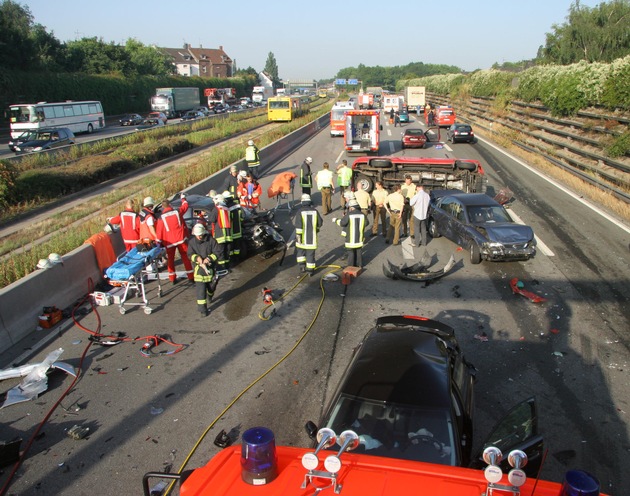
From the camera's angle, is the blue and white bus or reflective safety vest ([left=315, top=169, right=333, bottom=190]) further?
the blue and white bus

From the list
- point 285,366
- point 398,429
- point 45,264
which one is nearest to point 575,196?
point 285,366

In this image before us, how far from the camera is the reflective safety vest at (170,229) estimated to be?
418 inches

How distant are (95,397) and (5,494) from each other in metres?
1.80

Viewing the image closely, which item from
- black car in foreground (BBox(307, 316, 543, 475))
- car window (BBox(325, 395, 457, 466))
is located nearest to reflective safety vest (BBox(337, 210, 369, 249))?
black car in foreground (BBox(307, 316, 543, 475))

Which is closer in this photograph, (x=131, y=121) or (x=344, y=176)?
(x=344, y=176)

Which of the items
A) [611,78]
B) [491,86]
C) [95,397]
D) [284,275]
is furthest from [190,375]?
[491,86]

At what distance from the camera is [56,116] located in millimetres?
40938

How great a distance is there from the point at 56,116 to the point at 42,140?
11441 mm

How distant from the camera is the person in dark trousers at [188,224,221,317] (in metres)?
9.04

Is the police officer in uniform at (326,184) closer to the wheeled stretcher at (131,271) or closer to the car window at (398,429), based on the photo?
the wheeled stretcher at (131,271)

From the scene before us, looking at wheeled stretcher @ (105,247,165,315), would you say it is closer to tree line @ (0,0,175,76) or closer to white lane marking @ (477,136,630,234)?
white lane marking @ (477,136,630,234)

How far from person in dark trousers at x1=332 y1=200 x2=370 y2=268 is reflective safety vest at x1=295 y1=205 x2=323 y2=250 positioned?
0.54 metres

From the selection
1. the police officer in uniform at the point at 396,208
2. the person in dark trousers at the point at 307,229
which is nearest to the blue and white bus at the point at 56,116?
the police officer in uniform at the point at 396,208

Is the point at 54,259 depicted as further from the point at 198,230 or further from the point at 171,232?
the point at 198,230
